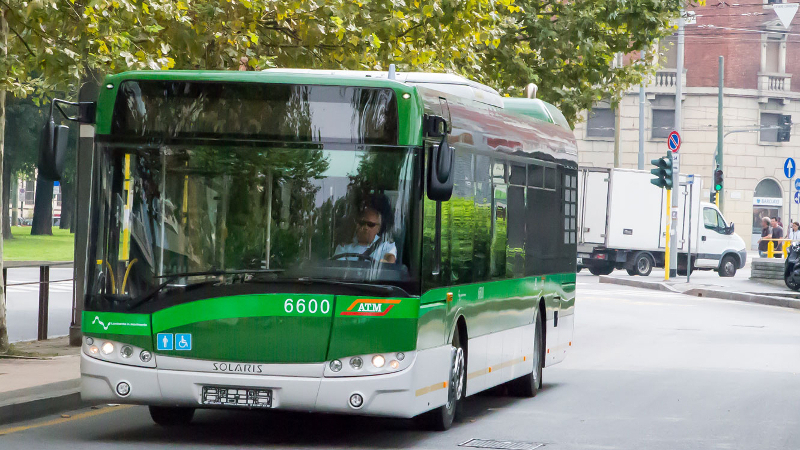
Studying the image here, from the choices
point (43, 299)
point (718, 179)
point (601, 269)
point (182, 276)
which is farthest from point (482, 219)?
point (718, 179)

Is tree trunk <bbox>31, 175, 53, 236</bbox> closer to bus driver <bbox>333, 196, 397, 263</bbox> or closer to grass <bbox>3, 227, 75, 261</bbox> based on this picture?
grass <bbox>3, 227, 75, 261</bbox>

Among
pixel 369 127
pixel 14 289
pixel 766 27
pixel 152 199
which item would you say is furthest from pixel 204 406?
pixel 766 27

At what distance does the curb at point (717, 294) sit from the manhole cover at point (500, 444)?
20.1 metres

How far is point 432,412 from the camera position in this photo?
9.86 metres

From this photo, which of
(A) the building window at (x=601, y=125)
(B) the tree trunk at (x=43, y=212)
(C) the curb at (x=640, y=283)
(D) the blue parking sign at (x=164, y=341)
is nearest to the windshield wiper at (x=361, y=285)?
(D) the blue parking sign at (x=164, y=341)

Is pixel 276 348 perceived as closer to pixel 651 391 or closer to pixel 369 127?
pixel 369 127

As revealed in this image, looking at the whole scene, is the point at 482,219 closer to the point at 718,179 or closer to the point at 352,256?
the point at 352,256

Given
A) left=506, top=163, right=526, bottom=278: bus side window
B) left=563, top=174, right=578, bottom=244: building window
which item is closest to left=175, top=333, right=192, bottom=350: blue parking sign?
left=506, top=163, right=526, bottom=278: bus side window

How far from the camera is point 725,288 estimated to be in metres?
33.4

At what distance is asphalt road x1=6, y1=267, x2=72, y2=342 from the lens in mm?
18505

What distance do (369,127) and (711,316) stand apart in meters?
17.7

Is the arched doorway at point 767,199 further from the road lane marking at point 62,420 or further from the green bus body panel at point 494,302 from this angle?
the road lane marking at point 62,420

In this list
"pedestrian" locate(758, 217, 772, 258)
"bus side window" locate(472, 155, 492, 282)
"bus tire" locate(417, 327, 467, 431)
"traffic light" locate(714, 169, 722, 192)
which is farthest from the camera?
"pedestrian" locate(758, 217, 772, 258)

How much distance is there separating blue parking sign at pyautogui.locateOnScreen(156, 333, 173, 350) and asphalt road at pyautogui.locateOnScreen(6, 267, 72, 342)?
794cm
